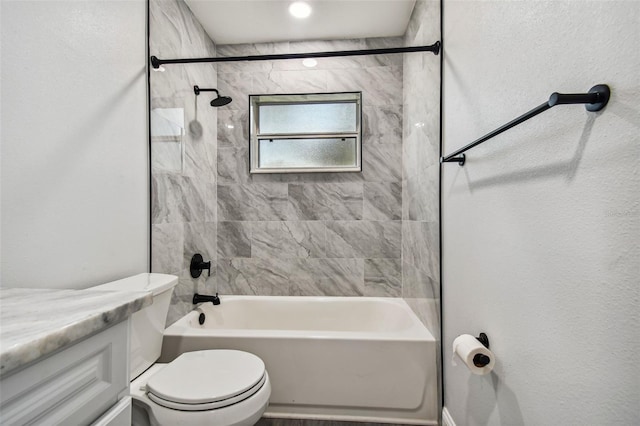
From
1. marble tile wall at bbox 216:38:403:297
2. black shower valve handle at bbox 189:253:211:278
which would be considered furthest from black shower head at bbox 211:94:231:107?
black shower valve handle at bbox 189:253:211:278

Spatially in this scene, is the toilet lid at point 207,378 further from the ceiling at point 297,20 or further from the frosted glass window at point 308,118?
the ceiling at point 297,20

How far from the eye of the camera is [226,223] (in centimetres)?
257

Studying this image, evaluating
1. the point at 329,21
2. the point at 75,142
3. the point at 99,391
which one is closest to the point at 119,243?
the point at 75,142

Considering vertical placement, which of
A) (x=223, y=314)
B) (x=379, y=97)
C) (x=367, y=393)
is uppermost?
(x=379, y=97)

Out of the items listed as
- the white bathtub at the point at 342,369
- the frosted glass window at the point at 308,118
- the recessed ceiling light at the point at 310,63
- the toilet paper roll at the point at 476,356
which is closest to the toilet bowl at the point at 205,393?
the white bathtub at the point at 342,369

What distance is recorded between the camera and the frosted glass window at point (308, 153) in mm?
2559

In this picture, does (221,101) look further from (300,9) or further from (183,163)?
(300,9)

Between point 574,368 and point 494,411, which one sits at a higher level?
point 574,368

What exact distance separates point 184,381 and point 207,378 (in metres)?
0.09

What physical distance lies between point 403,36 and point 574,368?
8.50 feet

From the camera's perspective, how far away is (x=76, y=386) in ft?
1.84

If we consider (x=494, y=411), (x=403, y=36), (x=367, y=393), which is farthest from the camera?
(x=403, y=36)

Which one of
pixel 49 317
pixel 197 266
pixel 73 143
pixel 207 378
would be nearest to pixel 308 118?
pixel 197 266

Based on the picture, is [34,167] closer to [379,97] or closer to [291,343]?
[291,343]
